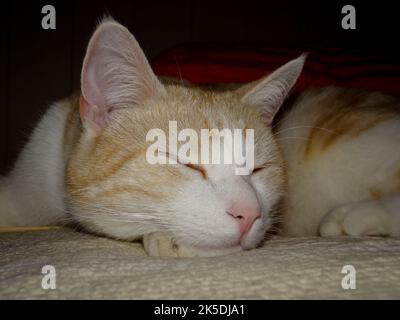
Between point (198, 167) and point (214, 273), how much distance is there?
37 centimetres

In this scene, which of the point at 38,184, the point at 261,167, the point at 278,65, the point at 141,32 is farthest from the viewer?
the point at 141,32

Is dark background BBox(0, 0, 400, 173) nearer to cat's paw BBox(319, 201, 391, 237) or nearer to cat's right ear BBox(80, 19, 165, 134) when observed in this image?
cat's right ear BBox(80, 19, 165, 134)

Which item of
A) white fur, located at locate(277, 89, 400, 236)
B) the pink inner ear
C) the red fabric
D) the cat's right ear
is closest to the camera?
the cat's right ear

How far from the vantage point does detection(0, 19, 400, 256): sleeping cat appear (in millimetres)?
1014

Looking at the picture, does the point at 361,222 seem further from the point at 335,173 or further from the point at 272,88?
the point at 272,88

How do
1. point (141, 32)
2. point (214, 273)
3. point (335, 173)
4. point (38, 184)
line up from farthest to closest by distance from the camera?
point (141, 32) < point (38, 184) < point (335, 173) < point (214, 273)

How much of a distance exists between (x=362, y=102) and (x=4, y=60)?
7.90 ft

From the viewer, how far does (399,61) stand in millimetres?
2277

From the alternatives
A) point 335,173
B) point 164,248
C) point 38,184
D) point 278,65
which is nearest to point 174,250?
point 164,248

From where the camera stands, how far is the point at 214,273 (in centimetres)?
74

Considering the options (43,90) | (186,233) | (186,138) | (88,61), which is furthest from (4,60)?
(186,233)

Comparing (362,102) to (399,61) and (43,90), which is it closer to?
(399,61)

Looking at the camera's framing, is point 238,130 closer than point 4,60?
Yes

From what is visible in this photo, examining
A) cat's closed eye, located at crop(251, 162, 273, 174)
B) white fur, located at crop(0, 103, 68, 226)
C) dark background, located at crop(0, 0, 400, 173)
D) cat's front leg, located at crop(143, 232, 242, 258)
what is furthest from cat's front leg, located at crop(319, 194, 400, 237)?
dark background, located at crop(0, 0, 400, 173)
